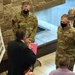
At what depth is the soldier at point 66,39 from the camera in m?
4.64

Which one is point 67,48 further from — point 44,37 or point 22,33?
point 44,37

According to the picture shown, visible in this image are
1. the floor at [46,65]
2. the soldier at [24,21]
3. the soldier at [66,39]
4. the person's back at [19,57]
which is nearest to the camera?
the person's back at [19,57]

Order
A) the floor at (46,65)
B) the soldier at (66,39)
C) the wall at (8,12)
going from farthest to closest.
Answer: the floor at (46,65), the wall at (8,12), the soldier at (66,39)

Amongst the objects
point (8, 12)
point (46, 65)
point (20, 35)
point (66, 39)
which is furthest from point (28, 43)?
point (46, 65)

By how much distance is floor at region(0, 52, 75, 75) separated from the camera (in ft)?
19.3

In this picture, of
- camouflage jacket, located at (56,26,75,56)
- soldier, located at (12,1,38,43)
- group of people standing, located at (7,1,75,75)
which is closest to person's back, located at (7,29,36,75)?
group of people standing, located at (7,1,75,75)

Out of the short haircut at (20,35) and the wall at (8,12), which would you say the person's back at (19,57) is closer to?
the short haircut at (20,35)

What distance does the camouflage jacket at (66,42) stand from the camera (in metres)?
4.66

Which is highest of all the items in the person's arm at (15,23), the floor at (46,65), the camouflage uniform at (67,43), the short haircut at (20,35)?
the short haircut at (20,35)

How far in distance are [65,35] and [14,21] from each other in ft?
4.20

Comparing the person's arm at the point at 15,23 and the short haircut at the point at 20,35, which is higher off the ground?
the short haircut at the point at 20,35

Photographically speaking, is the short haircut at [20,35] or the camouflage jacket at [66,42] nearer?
the short haircut at [20,35]

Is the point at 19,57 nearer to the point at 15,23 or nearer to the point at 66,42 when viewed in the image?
the point at 66,42

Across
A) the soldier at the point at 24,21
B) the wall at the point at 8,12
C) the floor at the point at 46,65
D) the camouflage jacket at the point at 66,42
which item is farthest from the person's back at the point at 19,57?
the floor at the point at 46,65
